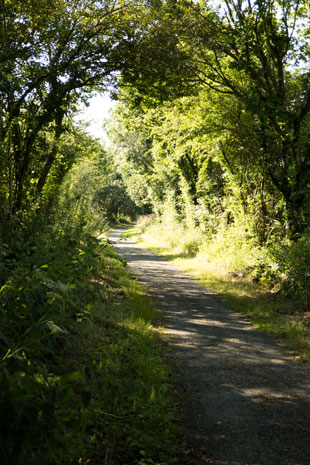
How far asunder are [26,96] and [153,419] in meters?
6.48

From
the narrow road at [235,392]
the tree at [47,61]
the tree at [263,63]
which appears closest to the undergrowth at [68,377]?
the narrow road at [235,392]

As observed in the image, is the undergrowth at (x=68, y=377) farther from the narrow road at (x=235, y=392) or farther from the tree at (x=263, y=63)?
the tree at (x=263, y=63)

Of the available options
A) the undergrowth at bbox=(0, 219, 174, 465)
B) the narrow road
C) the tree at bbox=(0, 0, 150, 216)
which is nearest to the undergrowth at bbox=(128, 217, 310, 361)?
the narrow road

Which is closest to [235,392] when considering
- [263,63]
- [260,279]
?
[260,279]

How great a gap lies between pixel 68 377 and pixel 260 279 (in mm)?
10489

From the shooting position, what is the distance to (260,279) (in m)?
11.8

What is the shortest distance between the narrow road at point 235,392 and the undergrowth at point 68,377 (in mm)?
365

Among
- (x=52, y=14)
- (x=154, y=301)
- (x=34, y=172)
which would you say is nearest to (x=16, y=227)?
(x=34, y=172)

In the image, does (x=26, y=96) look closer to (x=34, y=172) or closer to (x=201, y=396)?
(x=34, y=172)

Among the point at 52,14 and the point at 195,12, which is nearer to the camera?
the point at 52,14

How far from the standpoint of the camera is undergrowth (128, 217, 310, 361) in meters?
8.30

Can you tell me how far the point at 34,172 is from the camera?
8.45m

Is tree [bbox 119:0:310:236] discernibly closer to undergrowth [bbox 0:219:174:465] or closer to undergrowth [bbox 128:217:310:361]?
undergrowth [bbox 128:217:310:361]

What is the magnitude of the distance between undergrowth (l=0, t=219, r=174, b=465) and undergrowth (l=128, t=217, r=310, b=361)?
290 centimetres
